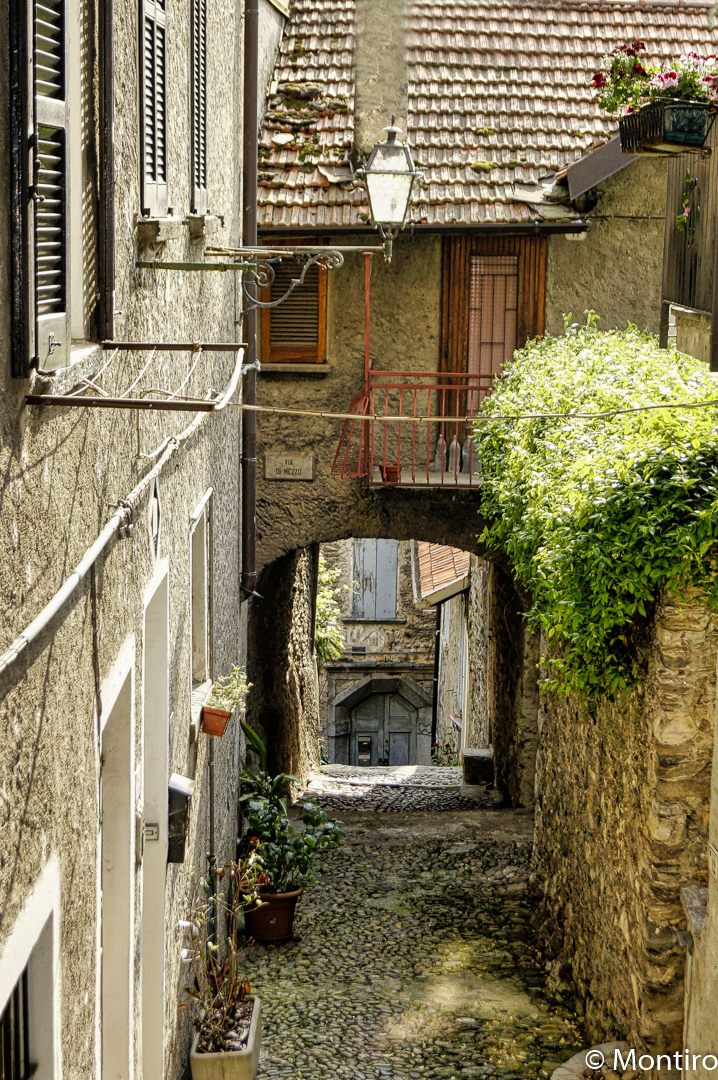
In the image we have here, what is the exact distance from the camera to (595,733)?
666cm

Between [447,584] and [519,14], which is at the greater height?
[519,14]

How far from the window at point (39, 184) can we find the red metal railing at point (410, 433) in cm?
814

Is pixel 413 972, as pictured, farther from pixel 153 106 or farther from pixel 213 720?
pixel 153 106

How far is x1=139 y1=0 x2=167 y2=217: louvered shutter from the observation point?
3990mm

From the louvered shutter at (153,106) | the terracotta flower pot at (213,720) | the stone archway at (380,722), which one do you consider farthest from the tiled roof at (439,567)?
the louvered shutter at (153,106)

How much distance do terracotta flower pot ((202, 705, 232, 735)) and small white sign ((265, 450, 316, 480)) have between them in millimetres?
5420

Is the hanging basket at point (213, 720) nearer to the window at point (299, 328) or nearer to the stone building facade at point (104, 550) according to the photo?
the stone building facade at point (104, 550)

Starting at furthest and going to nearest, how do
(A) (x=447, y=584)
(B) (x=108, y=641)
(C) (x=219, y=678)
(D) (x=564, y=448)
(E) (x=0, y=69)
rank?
(A) (x=447, y=584), (C) (x=219, y=678), (D) (x=564, y=448), (B) (x=108, y=641), (E) (x=0, y=69)

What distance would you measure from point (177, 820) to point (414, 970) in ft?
11.6

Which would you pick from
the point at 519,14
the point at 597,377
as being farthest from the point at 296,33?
the point at 597,377

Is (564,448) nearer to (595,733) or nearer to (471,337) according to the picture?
(595,733)

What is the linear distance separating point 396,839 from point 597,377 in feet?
17.5

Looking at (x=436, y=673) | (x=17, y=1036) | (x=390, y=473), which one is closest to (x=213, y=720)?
(x=17, y=1036)

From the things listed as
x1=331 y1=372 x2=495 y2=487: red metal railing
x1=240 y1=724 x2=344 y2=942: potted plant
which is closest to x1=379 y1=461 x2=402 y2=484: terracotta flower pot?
x1=331 y1=372 x2=495 y2=487: red metal railing
